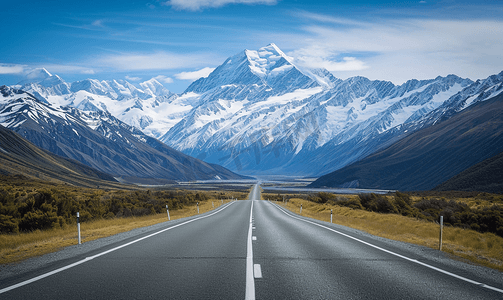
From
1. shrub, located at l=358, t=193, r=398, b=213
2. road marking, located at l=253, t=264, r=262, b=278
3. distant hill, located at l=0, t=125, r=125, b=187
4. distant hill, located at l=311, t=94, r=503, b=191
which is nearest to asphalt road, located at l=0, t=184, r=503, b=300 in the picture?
road marking, located at l=253, t=264, r=262, b=278

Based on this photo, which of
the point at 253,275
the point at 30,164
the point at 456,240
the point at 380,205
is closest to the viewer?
the point at 253,275

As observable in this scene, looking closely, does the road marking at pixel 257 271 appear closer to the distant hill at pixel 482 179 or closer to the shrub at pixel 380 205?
the shrub at pixel 380 205

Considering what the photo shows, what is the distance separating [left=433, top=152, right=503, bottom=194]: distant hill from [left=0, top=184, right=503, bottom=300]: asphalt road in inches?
3835

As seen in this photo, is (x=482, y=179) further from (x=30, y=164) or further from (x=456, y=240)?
(x=30, y=164)

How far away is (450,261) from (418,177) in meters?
169

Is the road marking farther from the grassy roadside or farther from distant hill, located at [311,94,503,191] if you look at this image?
distant hill, located at [311,94,503,191]

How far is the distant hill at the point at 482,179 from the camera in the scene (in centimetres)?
9794

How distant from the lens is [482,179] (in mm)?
104500

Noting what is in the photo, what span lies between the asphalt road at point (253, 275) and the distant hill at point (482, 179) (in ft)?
320

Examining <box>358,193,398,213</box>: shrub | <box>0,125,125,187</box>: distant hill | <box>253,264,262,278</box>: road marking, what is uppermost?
<box>0,125,125,187</box>: distant hill

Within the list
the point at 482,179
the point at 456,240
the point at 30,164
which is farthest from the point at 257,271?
the point at 30,164

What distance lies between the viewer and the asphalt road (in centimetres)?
731

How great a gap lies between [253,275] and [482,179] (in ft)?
372

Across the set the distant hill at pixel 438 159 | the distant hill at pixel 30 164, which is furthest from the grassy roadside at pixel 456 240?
the distant hill at pixel 438 159
